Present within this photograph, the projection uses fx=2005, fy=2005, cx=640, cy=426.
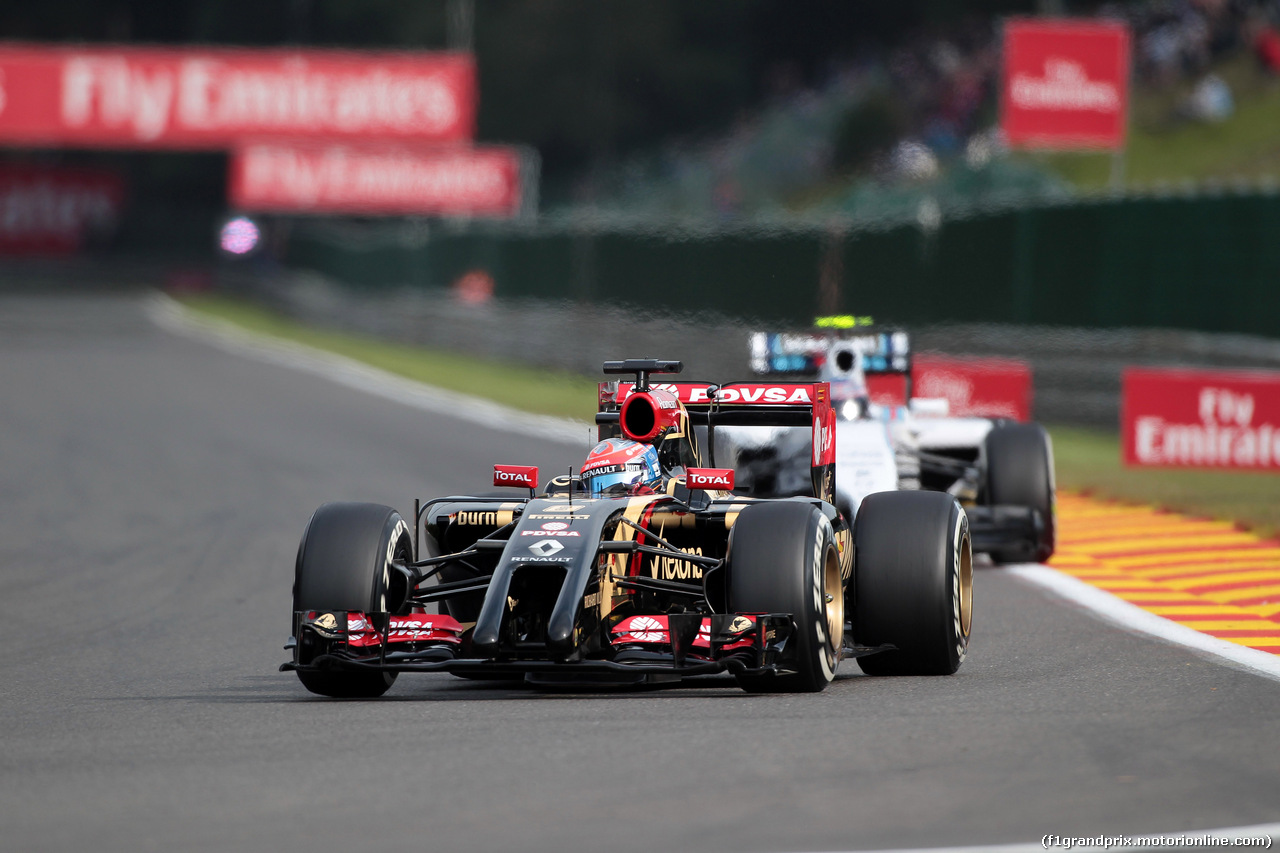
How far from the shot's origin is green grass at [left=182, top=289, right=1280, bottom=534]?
16.5m

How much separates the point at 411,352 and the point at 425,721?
3156 cm

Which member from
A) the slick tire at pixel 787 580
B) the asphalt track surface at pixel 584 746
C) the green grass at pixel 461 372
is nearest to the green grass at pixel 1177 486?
the asphalt track surface at pixel 584 746

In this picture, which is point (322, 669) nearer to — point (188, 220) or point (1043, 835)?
point (1043, 835)

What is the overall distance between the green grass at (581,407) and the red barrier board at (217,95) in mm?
4758

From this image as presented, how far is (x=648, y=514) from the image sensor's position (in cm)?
831

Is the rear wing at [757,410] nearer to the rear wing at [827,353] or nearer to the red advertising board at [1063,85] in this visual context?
the rear wing at [827,353]

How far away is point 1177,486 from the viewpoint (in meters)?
17.6

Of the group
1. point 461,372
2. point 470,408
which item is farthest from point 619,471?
point 461,372

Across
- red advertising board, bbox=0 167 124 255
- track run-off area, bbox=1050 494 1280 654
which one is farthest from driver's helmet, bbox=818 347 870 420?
red advertising board, bbox=0 167 124 255

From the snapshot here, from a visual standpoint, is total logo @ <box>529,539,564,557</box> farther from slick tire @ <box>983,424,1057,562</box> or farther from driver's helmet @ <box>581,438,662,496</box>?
slick tire @ <box>983,424,1057,562</box>

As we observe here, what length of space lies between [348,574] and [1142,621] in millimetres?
4324

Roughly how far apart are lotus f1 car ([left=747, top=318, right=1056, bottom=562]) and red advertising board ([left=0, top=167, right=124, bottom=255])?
60589mm

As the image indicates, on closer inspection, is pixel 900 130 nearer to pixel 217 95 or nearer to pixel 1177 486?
pixel 217 95

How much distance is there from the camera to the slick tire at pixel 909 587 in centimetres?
842
